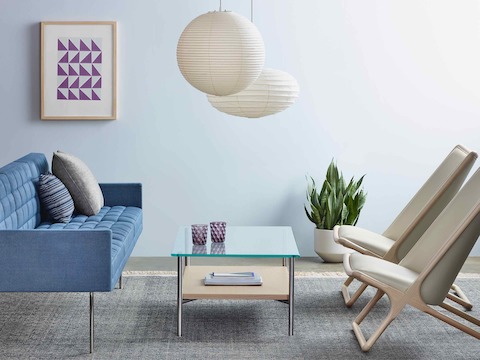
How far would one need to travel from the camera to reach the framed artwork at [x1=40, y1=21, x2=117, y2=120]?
646 centimetres

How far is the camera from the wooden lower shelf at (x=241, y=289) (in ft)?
15.2

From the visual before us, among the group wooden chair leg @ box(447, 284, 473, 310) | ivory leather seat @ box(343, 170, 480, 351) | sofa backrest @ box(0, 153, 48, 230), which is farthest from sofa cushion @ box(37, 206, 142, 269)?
wooden chair leg @ box(447, 284, 473, 310)

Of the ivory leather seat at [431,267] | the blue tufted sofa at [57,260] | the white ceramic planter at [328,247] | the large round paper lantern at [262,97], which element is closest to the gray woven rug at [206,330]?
the ivory leather seat at [431,267]

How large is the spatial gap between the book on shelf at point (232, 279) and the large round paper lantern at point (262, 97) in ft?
2.87

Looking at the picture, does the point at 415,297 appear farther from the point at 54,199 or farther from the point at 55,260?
the point at 54,199

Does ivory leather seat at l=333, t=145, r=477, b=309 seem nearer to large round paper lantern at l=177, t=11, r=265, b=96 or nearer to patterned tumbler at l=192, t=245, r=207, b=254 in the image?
patterned tumbler at l=192, t=245, r=207, b=254

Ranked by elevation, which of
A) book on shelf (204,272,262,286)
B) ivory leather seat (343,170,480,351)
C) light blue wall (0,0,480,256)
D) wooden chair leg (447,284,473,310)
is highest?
A: light blue wall (0,0,480,256)

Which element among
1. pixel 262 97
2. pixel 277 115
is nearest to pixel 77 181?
pixel 262 97

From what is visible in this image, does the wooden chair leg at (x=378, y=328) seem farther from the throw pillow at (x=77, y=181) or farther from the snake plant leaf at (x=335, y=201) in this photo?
the throw pillow at (x=77, y=181)

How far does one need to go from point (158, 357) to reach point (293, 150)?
108 inches

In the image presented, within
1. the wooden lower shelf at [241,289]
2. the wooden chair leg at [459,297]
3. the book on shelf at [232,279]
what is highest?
the book on shelf at [232,279]

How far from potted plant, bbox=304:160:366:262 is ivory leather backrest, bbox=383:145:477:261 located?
94 cm

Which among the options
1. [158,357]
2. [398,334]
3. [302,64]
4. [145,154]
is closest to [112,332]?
[158,357]

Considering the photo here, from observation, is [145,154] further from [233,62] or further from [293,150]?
[233,62]
